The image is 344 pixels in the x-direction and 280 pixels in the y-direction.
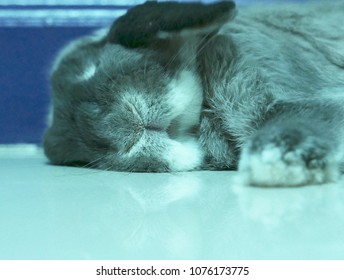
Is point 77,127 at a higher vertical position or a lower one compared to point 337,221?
lower

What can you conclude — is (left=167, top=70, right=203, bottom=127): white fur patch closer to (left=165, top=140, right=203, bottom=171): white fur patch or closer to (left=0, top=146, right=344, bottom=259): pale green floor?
(left=165, top=140, right=203, bottom=171): white fur patch

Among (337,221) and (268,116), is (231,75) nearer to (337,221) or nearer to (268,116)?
(268,116)

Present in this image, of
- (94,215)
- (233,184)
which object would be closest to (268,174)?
(233,184)

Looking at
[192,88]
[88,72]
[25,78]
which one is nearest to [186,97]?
[192,88]

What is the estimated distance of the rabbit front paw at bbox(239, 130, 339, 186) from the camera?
126 centimetres

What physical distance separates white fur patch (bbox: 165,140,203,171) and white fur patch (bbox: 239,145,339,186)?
36cm

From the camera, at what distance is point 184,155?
5.44 feet

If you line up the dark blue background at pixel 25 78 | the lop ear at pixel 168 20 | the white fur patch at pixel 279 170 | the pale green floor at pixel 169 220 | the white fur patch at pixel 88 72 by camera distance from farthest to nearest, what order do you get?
the dark blue background at pixel 25 78, the white fur patch at pixel 88 72, the lop ear at pixel 168 20, the white fur patch at pixel 279 170, the pale green floor at pixel 169 220

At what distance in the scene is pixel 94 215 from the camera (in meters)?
1.11

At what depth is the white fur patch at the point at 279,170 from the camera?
1.26 metres

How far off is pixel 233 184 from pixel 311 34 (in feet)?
2.27

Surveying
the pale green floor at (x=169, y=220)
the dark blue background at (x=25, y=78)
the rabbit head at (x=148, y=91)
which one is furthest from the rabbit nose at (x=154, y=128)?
the dark blue background at (x=25, y=78)

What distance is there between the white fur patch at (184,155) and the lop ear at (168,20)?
0.30m

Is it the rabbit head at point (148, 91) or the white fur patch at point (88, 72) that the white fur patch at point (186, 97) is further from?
the white fur patch at point (88, 72)
